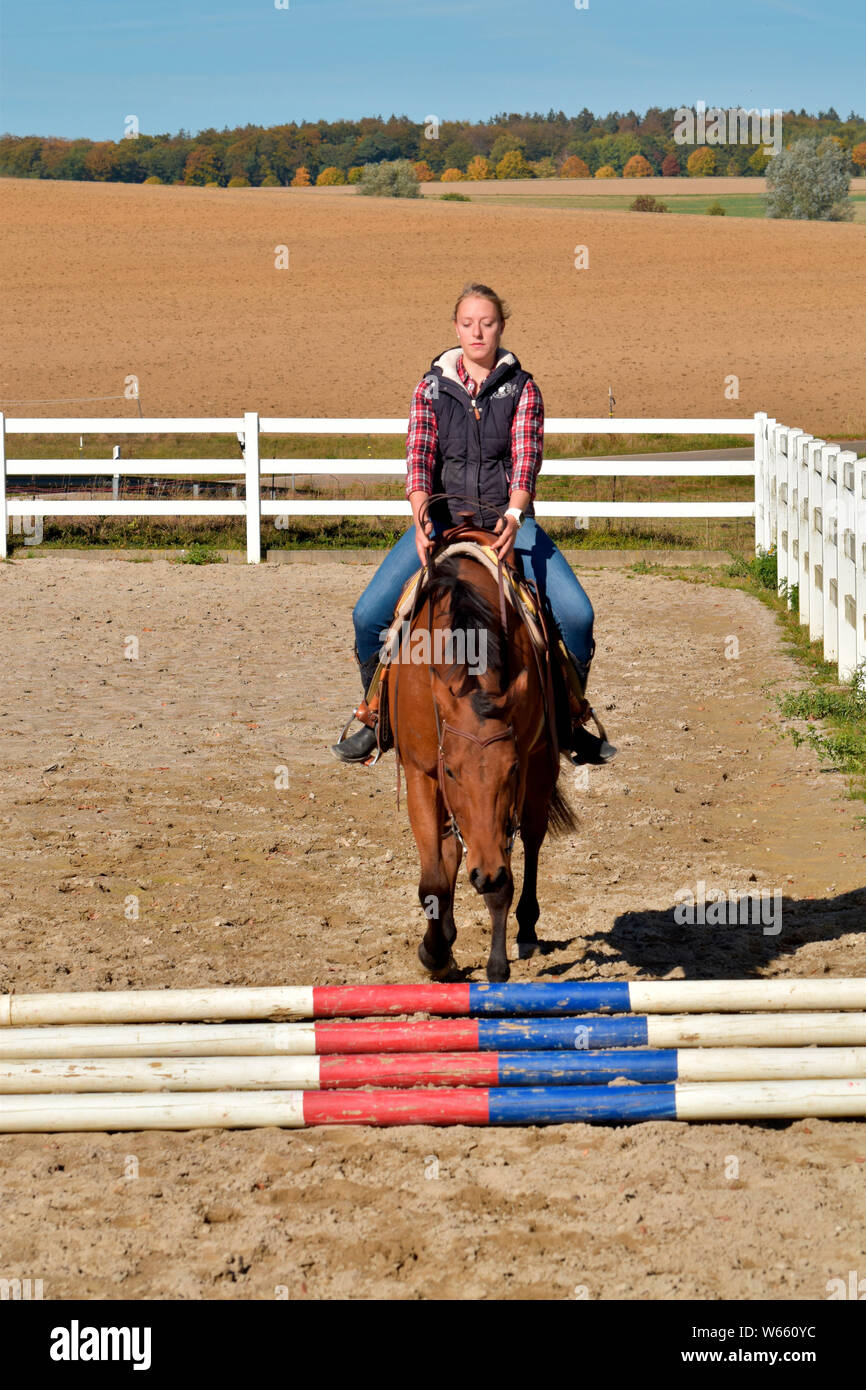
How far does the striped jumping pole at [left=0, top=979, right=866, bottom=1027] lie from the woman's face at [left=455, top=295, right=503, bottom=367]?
2.42 meters

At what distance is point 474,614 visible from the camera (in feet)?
15.0

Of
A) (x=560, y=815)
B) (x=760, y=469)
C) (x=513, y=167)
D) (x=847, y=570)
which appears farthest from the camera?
(x=513, y=167)

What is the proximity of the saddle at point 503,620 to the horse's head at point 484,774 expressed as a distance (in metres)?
0.33

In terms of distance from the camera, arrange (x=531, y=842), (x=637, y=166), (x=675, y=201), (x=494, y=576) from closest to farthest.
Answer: (x=494, y=576) → (x=531, y=842) → (x=675, y=201) → (x=637, y=166)

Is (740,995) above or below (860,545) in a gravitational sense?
below

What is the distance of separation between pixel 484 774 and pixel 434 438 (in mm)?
1602

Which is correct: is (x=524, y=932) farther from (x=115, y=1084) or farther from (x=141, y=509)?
(x=141, y=509)

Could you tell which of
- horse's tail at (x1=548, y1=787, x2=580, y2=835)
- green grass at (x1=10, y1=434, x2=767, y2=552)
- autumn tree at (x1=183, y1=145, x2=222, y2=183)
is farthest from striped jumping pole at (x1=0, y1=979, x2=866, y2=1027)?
autumn tree at (x1=183, y1=145, x2=222, y2=183)

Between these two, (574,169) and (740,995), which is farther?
(574,169)

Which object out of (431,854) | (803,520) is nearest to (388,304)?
(803,520)

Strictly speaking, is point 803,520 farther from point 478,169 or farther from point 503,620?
point 478,169

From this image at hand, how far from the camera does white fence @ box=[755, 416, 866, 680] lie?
10125 millimetres

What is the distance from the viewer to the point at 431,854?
516cm
